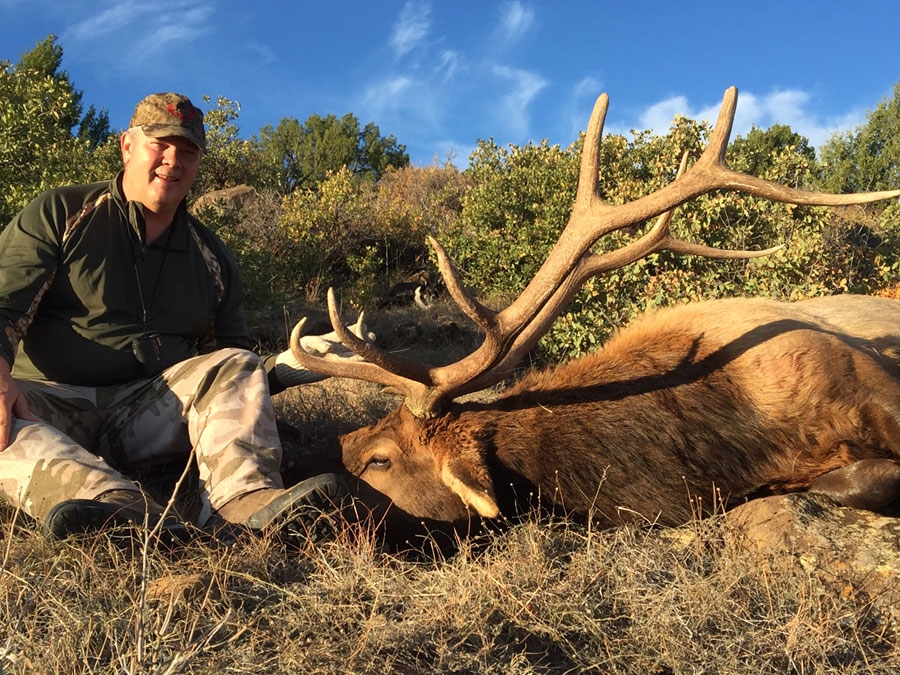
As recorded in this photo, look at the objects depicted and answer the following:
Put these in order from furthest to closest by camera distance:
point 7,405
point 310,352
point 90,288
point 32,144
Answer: point 32,144, point 310,352, point 90,288, point 7,405

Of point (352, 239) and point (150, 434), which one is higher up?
point (352, 239)

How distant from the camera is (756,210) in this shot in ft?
22.7

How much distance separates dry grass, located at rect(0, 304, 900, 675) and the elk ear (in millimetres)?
312

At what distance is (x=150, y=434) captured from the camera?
3549mm

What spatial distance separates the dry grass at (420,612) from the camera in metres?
1.87

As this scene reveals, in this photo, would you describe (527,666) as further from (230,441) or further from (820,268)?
(820,268)

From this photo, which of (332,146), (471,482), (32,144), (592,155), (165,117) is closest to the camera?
(471,482)

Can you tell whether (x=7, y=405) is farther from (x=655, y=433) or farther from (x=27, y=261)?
(x=655, y=433)

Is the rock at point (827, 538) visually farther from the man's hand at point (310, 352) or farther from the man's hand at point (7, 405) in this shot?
the man's hand at point (7, 405)

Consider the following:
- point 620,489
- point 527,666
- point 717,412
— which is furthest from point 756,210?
point 527,666

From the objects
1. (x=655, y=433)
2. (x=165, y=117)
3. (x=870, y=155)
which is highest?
(x=870, y=155)

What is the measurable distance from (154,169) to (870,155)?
20.0 metres

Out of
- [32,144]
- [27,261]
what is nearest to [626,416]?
[27,261]

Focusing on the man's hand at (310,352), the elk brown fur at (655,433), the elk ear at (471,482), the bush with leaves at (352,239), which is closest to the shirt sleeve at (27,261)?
the man's hand at (310,352)
